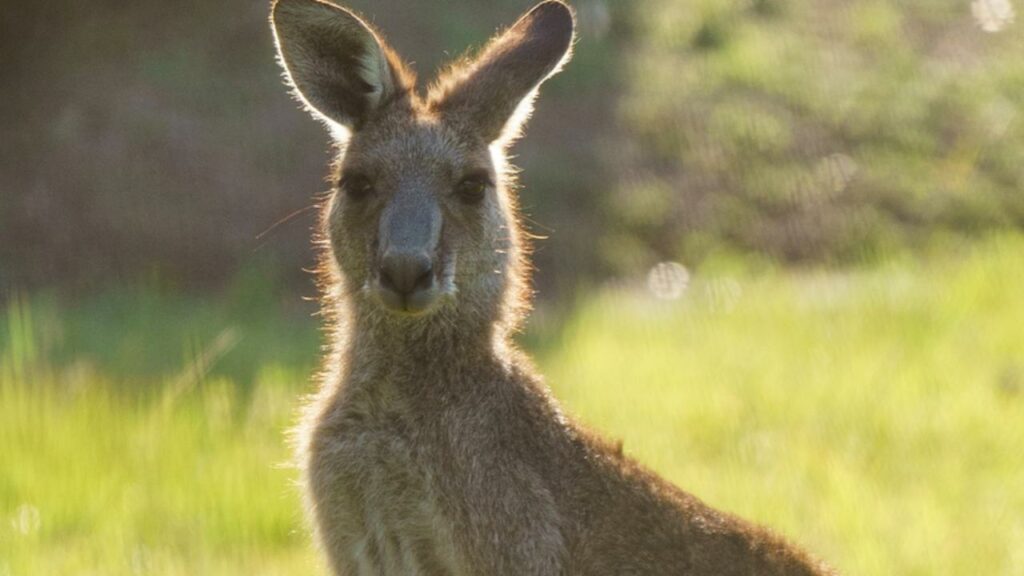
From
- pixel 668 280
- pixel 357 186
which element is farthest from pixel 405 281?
pixel 668 280

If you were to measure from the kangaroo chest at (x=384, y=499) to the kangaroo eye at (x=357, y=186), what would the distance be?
73 cm

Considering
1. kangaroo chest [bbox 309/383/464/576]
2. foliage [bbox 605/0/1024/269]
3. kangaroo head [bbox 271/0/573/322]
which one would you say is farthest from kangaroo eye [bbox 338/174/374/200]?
foliage [bbox 605/0/1024/269]

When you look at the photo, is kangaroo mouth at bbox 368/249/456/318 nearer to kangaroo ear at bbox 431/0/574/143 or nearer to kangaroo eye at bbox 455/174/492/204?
kangaroo eye at bbox 455/174/492/204

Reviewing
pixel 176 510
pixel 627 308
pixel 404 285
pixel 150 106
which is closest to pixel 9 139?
pixel 150 106

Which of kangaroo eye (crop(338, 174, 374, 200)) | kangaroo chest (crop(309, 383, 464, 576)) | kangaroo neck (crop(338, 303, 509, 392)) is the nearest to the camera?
kangaroo chest (crop(309, 383, 464, 576))

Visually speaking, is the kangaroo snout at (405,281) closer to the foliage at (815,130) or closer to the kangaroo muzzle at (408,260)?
the kangaroo muzzle at (408,260)

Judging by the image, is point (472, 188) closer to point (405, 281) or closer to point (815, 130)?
point (405, 281)

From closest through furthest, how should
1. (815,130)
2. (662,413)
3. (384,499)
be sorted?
(384,499), (662,413), (815,130)

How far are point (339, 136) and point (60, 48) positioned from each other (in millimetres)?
9236

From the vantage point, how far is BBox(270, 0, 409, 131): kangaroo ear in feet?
17.1

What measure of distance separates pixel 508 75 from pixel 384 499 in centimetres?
149

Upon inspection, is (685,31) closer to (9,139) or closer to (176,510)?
(9,139)

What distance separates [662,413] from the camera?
8.31 metres

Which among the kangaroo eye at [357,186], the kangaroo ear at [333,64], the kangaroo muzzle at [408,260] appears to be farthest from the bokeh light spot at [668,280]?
the kangaroo muzzle at [408,260]
